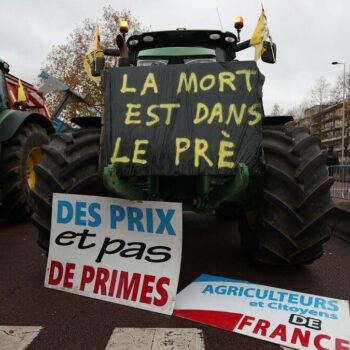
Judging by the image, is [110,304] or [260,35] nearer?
[110,304]

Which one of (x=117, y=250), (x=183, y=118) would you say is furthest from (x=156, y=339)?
(x=183, y=118)

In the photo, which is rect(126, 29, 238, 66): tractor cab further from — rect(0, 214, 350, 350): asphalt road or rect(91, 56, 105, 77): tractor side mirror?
rect(0, 214, 350, 350): asphalt road

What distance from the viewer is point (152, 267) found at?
2713 millimetres

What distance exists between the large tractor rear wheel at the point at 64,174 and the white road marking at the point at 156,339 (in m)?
1.14

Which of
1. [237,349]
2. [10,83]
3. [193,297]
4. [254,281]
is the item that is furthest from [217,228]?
[10,83]

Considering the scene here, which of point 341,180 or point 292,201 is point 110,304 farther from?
point 341,180

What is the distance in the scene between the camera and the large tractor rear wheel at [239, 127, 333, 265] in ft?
9.66

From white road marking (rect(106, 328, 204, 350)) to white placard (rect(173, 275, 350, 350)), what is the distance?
0.68 feet

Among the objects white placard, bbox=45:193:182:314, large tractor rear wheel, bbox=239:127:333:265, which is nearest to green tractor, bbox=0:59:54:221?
white placard, bbox=45:193:182:314

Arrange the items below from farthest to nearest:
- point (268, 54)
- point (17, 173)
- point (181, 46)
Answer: point (17, 173)
point (181, 46)
point (268, 54)

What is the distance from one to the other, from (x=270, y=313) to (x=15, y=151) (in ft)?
13.9

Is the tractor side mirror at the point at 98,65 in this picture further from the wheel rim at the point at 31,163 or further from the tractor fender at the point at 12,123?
the wheel rim at the point at 31,163

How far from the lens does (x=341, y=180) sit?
8.99m

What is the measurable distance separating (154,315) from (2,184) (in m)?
3.63
